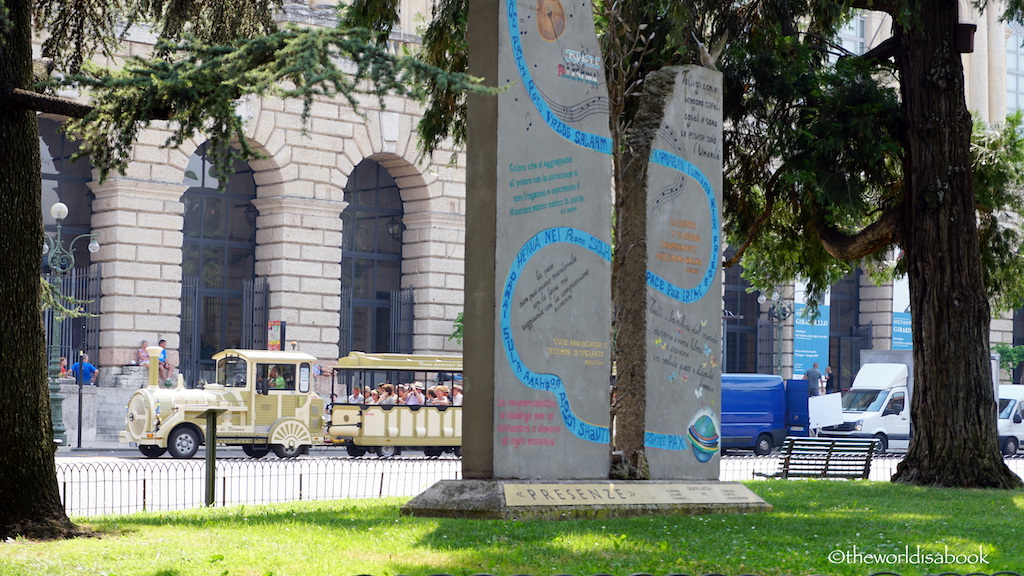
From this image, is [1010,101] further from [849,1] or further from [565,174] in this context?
[565,174]

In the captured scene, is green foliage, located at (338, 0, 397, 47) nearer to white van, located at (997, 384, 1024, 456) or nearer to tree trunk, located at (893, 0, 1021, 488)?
tree trunk, located at (893, 0, 1021, 488)

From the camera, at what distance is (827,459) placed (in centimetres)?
2283

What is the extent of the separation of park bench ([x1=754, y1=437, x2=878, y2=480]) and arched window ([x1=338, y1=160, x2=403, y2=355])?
19016mm

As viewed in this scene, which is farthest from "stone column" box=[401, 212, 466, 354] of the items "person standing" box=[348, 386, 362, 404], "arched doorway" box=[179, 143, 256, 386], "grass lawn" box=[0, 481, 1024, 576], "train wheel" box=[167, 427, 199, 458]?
"grass lawn" box=[0, 481, 1024, 576]

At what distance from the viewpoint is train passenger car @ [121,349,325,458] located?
28141 millimetres

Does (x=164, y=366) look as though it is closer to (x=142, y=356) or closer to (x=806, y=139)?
(x=142, y=356)

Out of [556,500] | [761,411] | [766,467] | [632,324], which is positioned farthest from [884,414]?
[556,500]

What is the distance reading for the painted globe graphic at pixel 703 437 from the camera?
14383mm

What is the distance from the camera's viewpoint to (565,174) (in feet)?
42.3

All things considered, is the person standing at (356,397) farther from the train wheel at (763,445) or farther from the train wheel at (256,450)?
the train wheel at (763,445)

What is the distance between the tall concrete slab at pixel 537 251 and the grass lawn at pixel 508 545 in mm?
1022

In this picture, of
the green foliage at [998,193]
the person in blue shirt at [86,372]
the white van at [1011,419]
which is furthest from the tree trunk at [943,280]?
the white van at [1011,419]

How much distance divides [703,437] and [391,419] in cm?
1679

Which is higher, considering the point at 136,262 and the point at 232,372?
the point at 136,262
